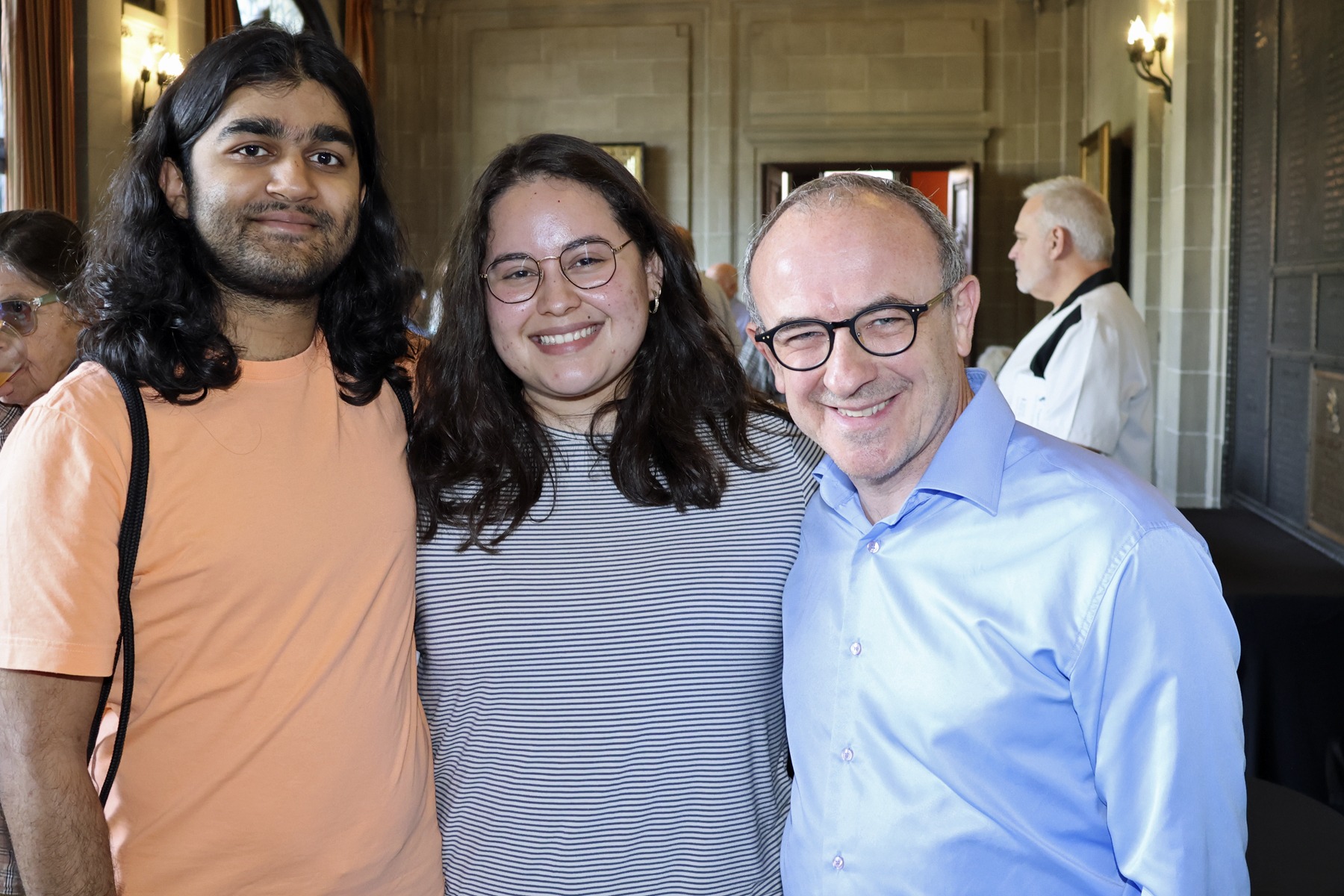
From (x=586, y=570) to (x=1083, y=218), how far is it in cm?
332

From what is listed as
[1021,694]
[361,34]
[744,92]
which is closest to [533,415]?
[1021,694]

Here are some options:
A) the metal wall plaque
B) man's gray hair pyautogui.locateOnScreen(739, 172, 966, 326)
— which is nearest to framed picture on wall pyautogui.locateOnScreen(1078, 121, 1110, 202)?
the metal wall plaque

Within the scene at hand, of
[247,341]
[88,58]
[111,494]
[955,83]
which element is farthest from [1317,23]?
[955,83]

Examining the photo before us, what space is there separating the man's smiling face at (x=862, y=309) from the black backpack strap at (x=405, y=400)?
0.68 metres

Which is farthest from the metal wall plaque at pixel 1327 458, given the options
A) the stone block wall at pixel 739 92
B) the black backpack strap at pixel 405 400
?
the stone block wall at pixel 739 92

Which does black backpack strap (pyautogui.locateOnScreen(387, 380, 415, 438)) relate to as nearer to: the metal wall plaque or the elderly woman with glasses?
the elderly woman with glasses

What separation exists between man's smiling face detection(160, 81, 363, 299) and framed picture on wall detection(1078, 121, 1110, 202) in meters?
6.72

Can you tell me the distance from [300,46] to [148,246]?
1.23 feet

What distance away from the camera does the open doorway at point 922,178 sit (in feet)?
34.2

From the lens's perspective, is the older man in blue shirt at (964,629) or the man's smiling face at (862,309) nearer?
the older man in blue shirt at (964,629)

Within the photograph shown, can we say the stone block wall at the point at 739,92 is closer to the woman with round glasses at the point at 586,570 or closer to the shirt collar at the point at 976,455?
the woman with round glasses at the point at 586,570

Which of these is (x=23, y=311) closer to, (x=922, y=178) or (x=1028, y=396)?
(x=1028, y=396)

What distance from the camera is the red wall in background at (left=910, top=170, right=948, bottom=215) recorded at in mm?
10922

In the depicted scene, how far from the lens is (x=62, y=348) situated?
2.21 m
